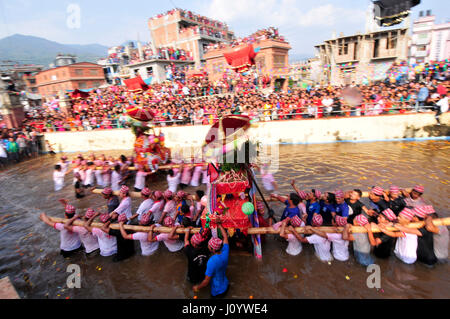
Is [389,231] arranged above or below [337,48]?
below

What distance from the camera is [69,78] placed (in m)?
32.8

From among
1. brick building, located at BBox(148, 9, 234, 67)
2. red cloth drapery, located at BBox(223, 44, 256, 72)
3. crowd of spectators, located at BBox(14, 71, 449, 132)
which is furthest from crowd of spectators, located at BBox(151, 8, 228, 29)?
red cloth drapery, located at BBox(223, 44, 256, 72)

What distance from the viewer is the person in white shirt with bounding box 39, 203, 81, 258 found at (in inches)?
171

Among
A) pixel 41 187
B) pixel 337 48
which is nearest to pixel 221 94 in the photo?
pixel 337 48

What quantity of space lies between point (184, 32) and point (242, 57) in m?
30.5

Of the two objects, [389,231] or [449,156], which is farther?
[449,156]

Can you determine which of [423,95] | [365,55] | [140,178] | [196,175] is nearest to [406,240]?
[196,175]

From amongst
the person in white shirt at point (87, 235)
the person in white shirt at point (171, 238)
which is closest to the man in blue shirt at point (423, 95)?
the person in white shirt at point (171, 238)

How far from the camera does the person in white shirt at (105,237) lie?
4.19m

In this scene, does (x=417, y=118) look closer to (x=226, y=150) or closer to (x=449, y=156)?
(x=449, y=156)

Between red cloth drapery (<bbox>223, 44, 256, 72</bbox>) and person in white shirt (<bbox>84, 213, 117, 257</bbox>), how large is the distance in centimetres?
526
